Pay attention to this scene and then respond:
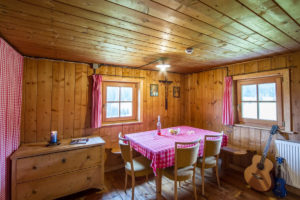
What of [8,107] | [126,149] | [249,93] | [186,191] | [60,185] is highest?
[249,93]

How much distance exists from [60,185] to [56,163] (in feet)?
1.10

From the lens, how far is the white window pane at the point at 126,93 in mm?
3279

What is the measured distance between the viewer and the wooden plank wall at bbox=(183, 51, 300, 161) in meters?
2.26

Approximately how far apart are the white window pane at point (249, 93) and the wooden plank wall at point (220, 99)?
13.0 inches

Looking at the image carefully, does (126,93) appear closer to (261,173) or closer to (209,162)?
(209,162)

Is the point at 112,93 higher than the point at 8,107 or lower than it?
higher

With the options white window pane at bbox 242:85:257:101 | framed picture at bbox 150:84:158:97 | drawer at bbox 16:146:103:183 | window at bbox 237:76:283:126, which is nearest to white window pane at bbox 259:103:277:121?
window at bbox 237:76:283:126

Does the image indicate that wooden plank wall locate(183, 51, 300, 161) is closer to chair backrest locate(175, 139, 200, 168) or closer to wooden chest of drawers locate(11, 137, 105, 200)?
chair backrest locate(175, 139, 200, 168)

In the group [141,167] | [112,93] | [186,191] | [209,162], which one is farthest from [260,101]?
[112,93]

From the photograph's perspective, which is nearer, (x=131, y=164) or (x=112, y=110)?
(x=131, y=164)

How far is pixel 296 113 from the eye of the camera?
7.34ft

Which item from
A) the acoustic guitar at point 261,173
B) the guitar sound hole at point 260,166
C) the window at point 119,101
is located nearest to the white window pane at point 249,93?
the acoustic guitar at point 261,173

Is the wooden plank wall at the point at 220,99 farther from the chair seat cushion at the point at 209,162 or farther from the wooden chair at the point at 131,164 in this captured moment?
the wooden chair at the point at 131,164

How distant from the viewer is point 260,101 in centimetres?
272
